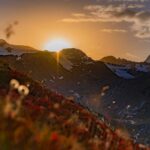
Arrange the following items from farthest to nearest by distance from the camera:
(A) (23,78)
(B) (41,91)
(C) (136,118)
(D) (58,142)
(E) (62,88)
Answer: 1. (E) (62,88)
2. (C) (136,118)
3. (A) (23,78)
4. (B) (41,91)
5. (D) (58,142)

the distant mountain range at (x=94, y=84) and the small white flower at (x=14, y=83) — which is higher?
the small white flower at (x=14, y=83)

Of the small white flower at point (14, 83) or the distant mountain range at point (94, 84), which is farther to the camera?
the distant mountain range at point (94, 84)

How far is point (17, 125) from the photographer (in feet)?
23.6

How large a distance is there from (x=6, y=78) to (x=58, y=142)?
53.1 feet

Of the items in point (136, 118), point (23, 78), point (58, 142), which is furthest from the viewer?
point (136, 118)

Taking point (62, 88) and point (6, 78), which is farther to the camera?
point (62, 88)

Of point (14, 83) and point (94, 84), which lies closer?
point (14, 83)

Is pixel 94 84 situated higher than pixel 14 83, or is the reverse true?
pixel 14 83

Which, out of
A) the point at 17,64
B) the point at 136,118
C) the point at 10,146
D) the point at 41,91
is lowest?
the point at 136,118

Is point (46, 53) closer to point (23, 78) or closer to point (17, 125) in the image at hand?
point (23, 78)

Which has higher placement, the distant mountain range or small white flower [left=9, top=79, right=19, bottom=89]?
small white flower [left=9, top=79, right=19, bottom=89]

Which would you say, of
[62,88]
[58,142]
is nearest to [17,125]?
[58,142]

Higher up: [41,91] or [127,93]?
[41,91]

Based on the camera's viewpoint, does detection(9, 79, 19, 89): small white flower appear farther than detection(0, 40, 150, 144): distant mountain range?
No
